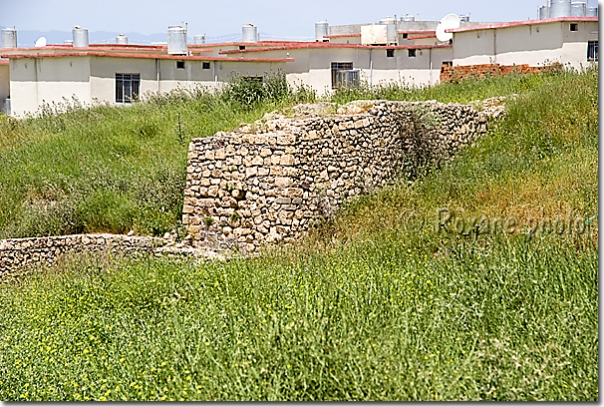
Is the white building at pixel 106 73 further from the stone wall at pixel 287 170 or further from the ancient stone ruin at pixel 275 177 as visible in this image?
the stone wall at pixel 287 170

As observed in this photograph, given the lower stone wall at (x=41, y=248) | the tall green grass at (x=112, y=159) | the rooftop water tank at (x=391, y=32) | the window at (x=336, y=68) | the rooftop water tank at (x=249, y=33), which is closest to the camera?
the lower stone wall at (x=41, y=248)

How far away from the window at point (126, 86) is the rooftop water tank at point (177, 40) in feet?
10.1

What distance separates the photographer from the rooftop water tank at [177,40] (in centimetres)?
3186

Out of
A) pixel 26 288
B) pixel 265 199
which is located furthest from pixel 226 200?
pixel 26 288

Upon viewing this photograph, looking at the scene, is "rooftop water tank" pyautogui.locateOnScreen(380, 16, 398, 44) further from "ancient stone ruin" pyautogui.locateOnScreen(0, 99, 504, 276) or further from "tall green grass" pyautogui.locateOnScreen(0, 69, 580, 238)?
"ancient stone ruin" pyautogui.locateOnScreen(0, 99, 504, 276)

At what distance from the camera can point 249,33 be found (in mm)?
38812

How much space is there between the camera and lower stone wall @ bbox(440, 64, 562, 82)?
2434cm

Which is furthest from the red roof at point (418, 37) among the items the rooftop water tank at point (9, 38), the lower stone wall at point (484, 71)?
the rooftop water tank at point (9, 38)

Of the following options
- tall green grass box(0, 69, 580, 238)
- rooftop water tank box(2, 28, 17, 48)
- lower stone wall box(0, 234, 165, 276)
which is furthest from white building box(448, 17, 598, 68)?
rooftop water tank box(2, 28, 17, 48)

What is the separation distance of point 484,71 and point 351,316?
62.6ft

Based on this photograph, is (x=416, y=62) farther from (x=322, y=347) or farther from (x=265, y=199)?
(x=322, y=347)

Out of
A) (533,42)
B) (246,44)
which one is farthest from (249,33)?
(533,42)

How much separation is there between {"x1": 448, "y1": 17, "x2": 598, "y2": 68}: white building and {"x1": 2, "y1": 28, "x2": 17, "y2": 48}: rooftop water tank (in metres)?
20.1

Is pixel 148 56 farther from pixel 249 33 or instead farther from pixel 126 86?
pixel 249 33
